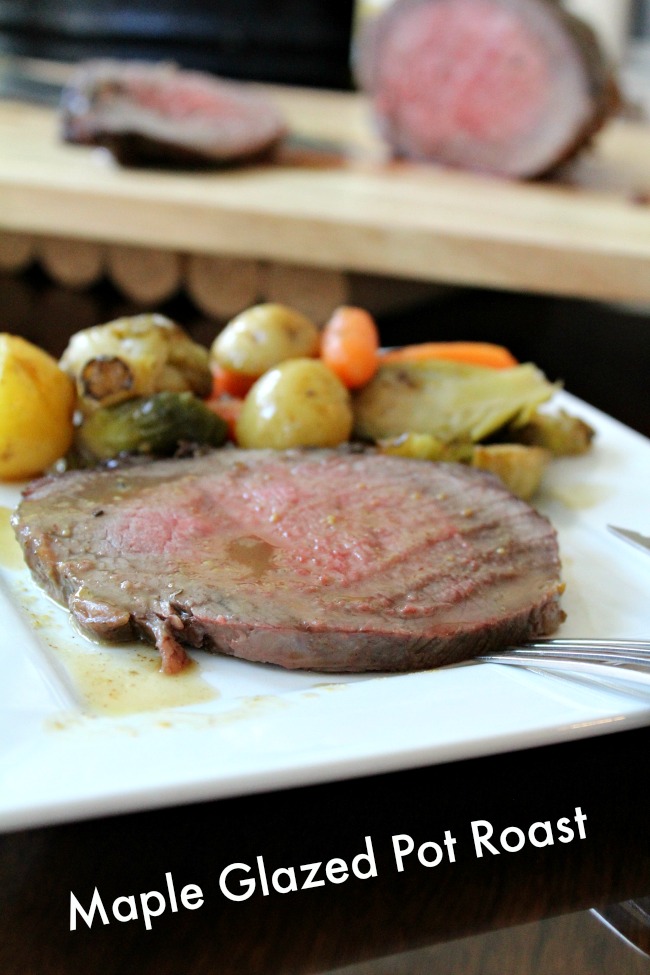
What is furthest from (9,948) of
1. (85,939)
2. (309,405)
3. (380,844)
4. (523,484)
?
(523,484)

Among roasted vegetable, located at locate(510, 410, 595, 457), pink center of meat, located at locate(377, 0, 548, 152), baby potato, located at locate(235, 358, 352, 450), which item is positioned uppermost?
pink center of meat, located at locate(377, 0, 548, 152)

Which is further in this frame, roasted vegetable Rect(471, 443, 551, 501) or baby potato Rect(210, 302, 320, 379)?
baby potato Rect(210, 302, 320, 379)

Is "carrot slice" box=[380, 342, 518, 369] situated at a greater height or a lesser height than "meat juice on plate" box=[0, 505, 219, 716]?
greater

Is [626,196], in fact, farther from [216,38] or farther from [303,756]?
[303,756]

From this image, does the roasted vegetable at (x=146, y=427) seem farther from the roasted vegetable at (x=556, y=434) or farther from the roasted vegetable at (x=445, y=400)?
the roasted vegetable at (x=556, y=434)

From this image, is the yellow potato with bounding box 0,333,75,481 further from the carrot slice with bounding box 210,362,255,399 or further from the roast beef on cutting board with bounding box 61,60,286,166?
the roast beef on cutting board with bounding box 61,60,286,166

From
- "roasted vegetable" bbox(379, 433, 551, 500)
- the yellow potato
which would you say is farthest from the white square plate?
"roasted vegetable" bbox(379, 433, 551, 500)
